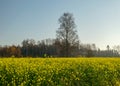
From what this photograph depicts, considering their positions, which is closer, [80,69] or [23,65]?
[23,65]

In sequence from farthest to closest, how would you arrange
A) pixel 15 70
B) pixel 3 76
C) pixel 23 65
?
pixel 23 65 → pixel 15 70 → pixel 3 76

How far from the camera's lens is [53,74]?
12.7m

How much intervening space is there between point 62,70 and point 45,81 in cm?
189

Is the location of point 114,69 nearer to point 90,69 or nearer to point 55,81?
point 90,69

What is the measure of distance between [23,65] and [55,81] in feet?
4.29

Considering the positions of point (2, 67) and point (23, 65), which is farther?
point (23, 65)

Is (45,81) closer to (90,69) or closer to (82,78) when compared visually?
(82,78)

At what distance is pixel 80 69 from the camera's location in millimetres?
15141

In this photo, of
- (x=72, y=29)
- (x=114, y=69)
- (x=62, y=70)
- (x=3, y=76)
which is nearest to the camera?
(x=3, y=76)

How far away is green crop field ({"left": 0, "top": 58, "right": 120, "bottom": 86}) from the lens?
11023 mm

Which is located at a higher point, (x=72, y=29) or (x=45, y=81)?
(x=72, y=29)

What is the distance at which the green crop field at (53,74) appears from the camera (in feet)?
36.2

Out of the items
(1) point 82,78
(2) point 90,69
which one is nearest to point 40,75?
(1) point 82,78

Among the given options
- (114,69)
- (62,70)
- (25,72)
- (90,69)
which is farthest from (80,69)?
(25,72)
